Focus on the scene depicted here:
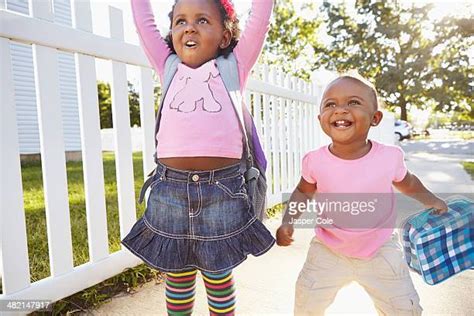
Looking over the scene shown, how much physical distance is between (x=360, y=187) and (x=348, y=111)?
11.5 inches

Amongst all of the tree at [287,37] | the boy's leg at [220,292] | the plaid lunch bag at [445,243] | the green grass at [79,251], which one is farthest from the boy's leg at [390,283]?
the tree at [287,37]

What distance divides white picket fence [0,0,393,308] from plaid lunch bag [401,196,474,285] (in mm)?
1566

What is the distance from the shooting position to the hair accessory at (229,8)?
172 centimetres

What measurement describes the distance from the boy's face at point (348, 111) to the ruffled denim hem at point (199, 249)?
480 millimetres

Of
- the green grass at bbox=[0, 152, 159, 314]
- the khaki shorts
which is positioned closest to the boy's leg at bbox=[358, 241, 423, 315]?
the khaki shorts

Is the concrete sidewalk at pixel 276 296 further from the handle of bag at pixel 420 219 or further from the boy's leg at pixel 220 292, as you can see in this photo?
the handle of bag at pixel 420 219

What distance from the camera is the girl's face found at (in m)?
1.65

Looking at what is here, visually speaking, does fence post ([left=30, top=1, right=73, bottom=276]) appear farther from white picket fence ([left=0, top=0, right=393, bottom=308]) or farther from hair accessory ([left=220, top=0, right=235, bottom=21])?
hair accessory ([left=220, top=0, right=235, bottom=21])

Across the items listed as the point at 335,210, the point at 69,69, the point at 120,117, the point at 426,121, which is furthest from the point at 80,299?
the point at 426,121

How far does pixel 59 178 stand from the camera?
6.86 feet

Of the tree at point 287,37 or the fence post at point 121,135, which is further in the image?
the tree at point 287,37

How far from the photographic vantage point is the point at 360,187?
162 cm

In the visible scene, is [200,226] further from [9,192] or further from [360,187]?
[9,192]

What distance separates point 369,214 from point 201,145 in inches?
28.1
